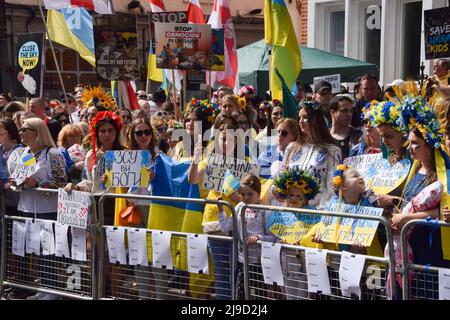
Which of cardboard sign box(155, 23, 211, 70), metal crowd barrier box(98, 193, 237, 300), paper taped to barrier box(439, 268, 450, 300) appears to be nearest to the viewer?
paper taped to barrier box(439, 268, 450, 300)

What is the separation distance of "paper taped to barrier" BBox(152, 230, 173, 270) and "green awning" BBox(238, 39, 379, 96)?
28.1 ft

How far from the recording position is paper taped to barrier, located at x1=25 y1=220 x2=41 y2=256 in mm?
6994

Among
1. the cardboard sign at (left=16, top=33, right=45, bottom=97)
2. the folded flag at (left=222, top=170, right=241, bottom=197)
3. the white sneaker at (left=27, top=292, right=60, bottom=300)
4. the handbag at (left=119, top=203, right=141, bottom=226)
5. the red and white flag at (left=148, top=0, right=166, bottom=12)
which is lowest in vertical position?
the white sneaker at (left=27, top=292, right=60, bottom=300)

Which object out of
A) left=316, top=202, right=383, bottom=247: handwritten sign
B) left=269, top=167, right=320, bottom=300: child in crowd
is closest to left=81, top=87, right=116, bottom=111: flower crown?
left=269, top=167, right=320, bottom=300: child in crowd

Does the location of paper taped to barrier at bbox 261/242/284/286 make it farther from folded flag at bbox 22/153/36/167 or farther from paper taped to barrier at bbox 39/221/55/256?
folded flag at bbox 22/153/36/167

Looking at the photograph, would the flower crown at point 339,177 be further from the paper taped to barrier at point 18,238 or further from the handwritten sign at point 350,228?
the paper taped to barrier at point 18,238

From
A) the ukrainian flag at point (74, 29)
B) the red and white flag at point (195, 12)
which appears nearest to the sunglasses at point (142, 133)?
the red and white flag at point (195, 12)

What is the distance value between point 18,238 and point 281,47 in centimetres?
438

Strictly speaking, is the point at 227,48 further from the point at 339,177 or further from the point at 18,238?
the point at 339,177

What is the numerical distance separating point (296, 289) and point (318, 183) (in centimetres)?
100

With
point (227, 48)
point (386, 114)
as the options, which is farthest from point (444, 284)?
point (227, 48)

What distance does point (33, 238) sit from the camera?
277 inches

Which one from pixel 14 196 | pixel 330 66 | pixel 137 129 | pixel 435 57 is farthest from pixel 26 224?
pixel 330 66
